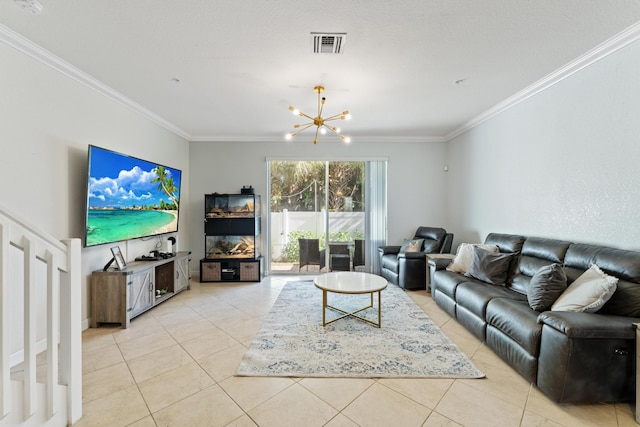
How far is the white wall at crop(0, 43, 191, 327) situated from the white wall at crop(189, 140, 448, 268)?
5.90ft

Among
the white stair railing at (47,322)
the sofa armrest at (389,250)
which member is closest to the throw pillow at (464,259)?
the sofa armrest at (389,250)

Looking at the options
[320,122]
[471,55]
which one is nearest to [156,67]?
[320,122]

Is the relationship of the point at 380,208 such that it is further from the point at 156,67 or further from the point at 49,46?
the point at 49,46

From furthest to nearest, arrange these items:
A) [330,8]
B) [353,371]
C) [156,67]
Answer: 1. [156,67]
2. [353,371]
3. [330,8]

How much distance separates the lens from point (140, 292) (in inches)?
130

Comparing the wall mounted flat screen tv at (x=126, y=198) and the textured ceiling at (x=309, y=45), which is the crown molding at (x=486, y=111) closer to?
the textured ceiling at (x=309, y=45)

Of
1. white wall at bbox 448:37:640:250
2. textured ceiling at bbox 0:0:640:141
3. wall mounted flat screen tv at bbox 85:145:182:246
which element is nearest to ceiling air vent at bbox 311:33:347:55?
textured ceiling at bbox 0:0:640:141

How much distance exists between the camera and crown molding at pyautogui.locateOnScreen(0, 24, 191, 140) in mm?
2213

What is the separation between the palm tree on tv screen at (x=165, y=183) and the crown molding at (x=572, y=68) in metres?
4.91

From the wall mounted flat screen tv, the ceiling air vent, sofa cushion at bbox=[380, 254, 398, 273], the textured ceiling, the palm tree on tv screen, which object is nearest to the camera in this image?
the textured ceiling

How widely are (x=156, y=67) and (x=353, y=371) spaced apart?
11.2 ft

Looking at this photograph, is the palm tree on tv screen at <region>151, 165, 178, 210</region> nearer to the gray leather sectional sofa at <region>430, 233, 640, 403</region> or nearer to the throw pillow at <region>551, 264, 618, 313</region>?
the gray leather sectional sofa at <region>430, 233, 640, 403</region>

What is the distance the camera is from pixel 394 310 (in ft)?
11.4

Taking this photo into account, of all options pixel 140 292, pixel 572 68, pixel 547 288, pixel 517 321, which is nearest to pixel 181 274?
pixel 140 292
